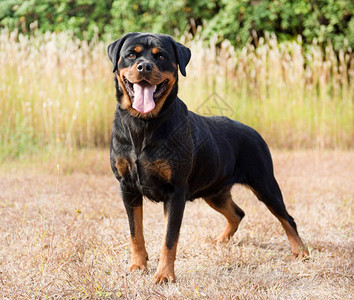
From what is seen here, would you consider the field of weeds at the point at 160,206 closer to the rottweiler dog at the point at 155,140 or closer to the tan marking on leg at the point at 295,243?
the tan marking on leg at the point at 295,243

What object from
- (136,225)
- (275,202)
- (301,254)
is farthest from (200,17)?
(136,225)

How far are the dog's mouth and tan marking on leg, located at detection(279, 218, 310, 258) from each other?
56.5 inches

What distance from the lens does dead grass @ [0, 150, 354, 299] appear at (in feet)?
8.61

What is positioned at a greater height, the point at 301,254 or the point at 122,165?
the point at 122,165

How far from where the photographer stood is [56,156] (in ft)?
20.2

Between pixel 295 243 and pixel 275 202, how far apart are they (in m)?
0.35

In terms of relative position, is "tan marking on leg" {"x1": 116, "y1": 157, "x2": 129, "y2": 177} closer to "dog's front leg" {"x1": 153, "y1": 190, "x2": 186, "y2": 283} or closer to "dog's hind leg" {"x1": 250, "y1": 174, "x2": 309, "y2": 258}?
"dog's front leg" {"x1": 153, "y1": 190, "x2": 186, "y2": 283}

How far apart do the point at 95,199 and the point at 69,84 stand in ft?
9.23

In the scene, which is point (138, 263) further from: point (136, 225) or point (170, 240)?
point (170, 240)

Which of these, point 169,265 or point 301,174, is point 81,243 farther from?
point 301,174

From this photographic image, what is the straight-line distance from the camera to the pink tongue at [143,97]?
2.71m

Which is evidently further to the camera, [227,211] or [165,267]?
[227,211]

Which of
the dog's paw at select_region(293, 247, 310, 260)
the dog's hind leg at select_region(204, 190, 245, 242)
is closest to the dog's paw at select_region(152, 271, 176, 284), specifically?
the dog's hind leg at select_region(204, 190, 245, 242)

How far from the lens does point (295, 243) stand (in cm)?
343
